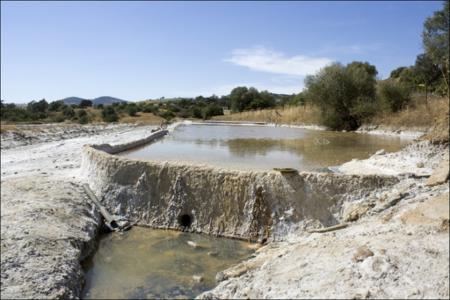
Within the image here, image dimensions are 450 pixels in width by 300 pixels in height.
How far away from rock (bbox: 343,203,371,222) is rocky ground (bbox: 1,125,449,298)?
17 mm

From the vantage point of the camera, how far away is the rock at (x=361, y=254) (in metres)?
4.61

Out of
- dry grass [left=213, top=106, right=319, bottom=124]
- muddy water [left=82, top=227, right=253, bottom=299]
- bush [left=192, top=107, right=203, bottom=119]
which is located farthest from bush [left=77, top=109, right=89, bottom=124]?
muddy water [left=82, top=227, right=253, bottom=299]

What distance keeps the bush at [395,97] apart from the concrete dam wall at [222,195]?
1842 cm

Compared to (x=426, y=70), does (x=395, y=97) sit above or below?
below

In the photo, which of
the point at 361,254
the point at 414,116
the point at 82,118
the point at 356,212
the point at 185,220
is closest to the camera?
the point at 361,254

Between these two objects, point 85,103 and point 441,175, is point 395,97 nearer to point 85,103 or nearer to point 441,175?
point 441,175

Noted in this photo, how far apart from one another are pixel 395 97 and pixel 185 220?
63.0 ft

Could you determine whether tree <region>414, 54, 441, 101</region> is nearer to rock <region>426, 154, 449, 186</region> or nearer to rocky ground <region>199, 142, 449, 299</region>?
rock <region>426, 154, 449, 186</region>

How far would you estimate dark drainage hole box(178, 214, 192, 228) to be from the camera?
927 centimetres

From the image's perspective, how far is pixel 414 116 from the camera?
2119 centimetres

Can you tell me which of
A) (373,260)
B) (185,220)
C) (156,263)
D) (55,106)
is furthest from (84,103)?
(373,260)

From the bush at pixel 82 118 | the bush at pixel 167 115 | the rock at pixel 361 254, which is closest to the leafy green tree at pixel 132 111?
the bush at pixel 167 115

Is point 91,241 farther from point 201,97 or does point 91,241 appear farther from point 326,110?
point 201,97

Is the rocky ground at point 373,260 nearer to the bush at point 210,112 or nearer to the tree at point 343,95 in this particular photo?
the tree at point 343,95
